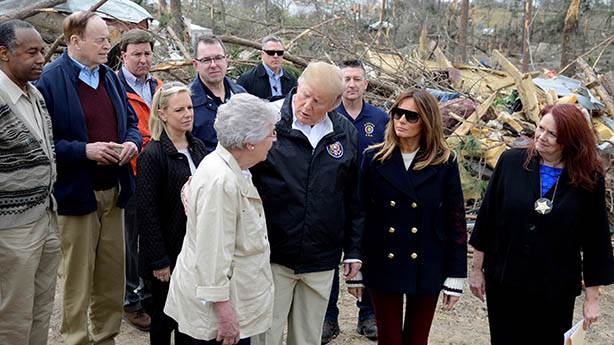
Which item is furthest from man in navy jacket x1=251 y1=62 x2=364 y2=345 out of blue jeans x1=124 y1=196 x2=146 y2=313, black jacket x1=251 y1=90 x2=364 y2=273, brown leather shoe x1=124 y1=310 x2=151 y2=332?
blue jeans x1=124 y1=196 x2=146 y2=313

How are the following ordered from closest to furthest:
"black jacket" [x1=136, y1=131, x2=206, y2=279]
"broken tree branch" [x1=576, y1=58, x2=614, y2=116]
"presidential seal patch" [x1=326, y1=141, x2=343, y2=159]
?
1. "presidential seal patch" [x1=326, y1=141, x2=343, y2=159]
2. "black jacket" [x1=136, y1=131, x2=206, y2=279]
3. "broken tree branch" [x1=576, y1=58, x2=614, y2=116]

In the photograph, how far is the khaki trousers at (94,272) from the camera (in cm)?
327

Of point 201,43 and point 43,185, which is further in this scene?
point 201,43

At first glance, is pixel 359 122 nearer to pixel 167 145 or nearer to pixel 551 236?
pixel 167 145

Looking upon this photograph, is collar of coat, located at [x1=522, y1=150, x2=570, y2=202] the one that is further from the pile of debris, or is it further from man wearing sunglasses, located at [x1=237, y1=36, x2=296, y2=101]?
the pile of debris

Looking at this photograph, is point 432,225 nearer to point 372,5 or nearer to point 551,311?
point 551,311

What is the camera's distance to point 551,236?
110 inches

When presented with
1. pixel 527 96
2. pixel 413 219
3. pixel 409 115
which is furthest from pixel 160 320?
pixel 527 96

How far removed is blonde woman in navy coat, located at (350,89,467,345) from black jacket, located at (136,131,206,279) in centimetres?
109

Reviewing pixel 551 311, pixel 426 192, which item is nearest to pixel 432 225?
pixel 426 192

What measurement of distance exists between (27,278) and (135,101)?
1678mm

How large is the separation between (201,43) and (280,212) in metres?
1.86

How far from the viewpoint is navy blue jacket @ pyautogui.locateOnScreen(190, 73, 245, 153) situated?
371 centimetres

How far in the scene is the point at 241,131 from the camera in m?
2.37
